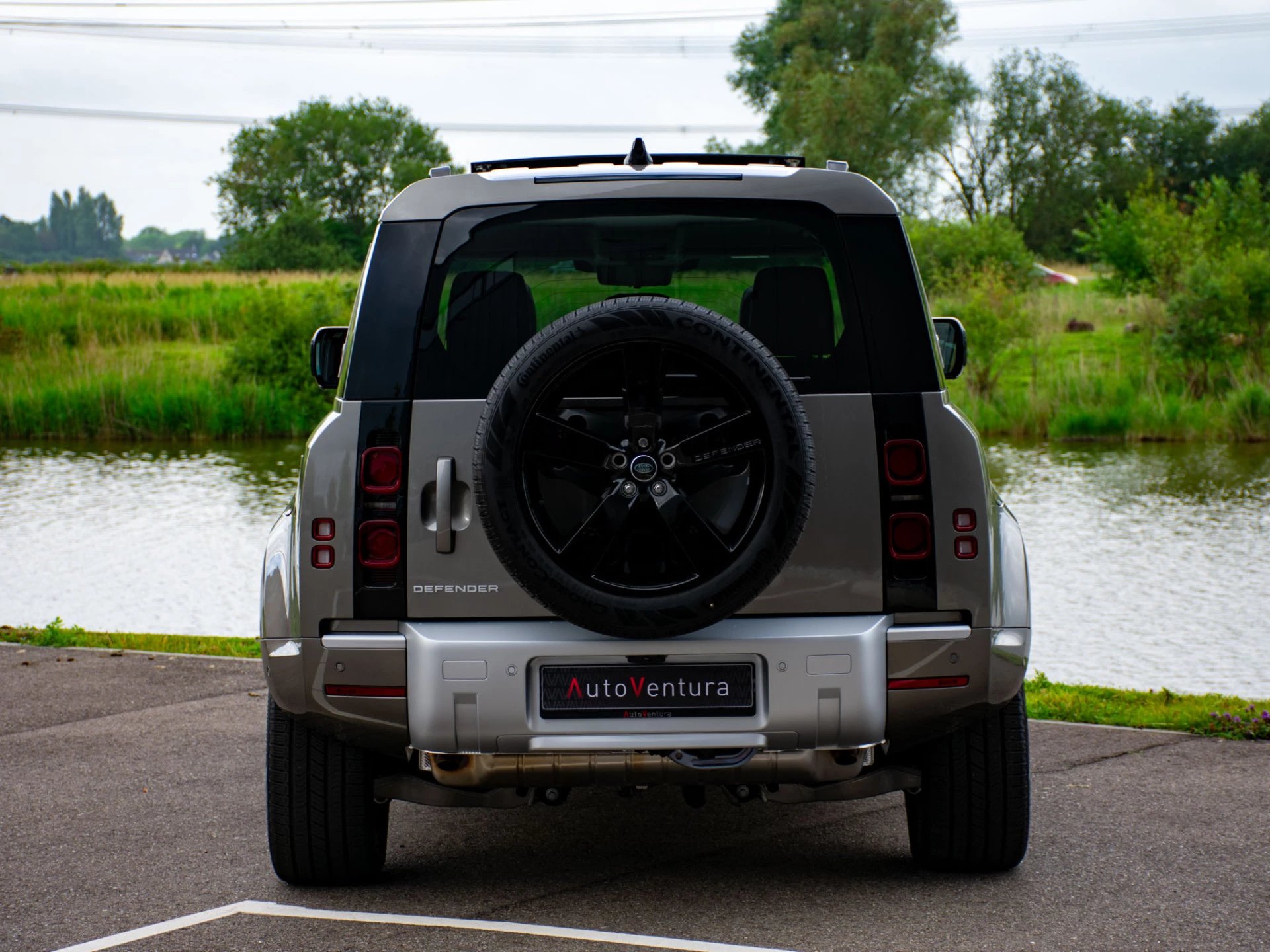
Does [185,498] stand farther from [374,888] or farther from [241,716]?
[374,888]

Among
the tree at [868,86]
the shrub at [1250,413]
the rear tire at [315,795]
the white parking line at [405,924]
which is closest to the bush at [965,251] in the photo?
the shrub at [1250,413]

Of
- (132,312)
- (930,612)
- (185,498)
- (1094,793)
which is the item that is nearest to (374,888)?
(930,612)

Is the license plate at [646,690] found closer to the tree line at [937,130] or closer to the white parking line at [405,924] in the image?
the white parking line at [405,924]

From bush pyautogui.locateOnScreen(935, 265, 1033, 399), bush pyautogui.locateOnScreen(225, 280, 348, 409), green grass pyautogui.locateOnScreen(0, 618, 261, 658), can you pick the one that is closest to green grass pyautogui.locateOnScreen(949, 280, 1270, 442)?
bush pyautogui.locateOnScreen(935, 265, 1033, 399)

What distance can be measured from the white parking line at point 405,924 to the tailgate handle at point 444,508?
3.40 feet

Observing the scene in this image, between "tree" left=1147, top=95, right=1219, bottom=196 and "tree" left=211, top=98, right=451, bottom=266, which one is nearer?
"tree" left=1147, top=95, right=1219, bottom=196

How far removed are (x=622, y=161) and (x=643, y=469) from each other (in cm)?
122

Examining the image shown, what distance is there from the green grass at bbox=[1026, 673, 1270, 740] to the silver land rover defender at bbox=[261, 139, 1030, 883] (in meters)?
2.66

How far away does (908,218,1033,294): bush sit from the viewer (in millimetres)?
32156

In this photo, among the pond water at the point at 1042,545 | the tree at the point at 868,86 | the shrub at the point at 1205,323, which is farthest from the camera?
the tree at the point at 868,86

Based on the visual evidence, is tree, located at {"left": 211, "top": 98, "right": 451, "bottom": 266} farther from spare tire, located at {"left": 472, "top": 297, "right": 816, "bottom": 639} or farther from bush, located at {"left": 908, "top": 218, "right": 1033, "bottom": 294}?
spare tire, located at {"left": 472, "top": 297, "right": 816, "bottom": 639}

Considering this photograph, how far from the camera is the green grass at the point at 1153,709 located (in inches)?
244

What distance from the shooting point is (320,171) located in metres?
87.7

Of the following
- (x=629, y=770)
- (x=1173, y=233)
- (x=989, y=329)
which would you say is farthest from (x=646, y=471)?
(x=1173, y=233)
